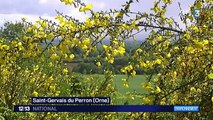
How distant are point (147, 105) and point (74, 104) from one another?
1004 mm

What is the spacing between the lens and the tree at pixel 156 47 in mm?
3865

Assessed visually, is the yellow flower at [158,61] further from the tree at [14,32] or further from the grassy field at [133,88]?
the tree at [14,32]

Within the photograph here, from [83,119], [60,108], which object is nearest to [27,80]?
[83,119]

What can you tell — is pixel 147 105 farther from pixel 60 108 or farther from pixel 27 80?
pixel 27 80

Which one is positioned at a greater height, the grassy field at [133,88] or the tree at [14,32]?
the tree at [14,32]

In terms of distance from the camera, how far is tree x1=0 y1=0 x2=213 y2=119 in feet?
12.7

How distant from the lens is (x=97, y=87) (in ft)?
27.5

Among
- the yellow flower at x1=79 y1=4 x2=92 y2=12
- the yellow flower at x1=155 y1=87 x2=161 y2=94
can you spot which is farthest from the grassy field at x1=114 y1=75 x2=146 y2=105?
the yellow flower at x1=79 y1=4 x2=92 y2=12

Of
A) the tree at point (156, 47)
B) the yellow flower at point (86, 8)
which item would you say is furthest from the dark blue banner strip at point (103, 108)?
the yellow flower at point (86, 8)

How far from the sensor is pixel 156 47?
4527 mm

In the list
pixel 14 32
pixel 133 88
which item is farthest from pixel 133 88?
pixel 14 32

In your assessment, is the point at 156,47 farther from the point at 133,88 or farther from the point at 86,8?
the point at 133,88

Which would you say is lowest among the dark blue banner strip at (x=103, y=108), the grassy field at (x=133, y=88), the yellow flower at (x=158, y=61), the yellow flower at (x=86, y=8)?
the dark blue banner strip at (x=103, y=108)

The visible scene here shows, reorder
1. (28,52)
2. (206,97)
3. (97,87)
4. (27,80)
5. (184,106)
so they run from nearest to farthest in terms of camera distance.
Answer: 1. (28,52)
2. (206,97)
3. (184,106)
4. (27,80)
5. (97,87)
